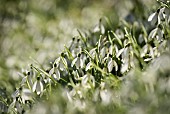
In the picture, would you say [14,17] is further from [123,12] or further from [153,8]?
[153,8]

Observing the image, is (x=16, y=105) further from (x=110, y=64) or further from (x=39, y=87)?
(x=110, y=64)

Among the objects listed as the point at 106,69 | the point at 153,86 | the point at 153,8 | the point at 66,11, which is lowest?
the point at 153,86

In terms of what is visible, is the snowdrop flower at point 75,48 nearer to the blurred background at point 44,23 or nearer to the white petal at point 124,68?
the white petal at point 124,68

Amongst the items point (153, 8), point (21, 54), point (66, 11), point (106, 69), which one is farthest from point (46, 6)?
point (106, 69)

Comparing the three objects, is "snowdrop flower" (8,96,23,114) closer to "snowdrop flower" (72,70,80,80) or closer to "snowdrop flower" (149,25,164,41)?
"snowdrop flower" (72,70,80,80)

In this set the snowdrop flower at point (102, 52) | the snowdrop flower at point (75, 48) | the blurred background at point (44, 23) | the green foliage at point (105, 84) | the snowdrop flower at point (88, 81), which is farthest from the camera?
the blurred background at point (44, 23)

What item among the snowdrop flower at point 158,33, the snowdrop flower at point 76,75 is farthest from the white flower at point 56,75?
the snowdrop flower at point 158,33

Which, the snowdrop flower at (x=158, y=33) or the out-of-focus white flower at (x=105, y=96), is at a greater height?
the snowdrop flower at (x=158, y=33)

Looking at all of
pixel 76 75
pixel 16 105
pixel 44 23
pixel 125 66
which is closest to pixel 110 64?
pixel 125 66
